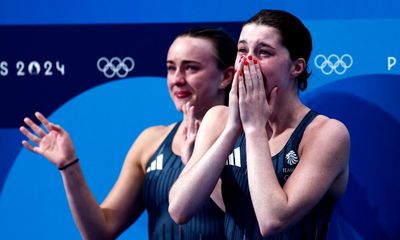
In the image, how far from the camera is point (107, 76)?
3.21 m

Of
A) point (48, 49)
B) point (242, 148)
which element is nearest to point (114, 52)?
point (48, 49)

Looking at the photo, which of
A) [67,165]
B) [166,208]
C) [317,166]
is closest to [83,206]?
[67,165]

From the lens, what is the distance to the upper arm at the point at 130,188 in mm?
3061

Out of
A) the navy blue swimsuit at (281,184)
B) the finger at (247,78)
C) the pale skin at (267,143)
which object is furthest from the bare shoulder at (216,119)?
the finger at (247,78)

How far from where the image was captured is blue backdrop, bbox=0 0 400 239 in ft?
9.89

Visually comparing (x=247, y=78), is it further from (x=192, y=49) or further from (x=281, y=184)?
(x=192, y=49)

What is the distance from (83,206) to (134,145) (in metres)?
0.36

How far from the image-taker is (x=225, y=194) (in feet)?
8.25

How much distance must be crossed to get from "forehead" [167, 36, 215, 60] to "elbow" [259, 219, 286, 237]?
917 mm

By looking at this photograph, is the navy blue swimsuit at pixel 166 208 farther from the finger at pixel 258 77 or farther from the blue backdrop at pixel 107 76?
the finger at pixel 258 77

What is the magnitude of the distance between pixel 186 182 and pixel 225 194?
0.22 m

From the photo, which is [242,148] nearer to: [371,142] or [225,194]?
[225,194]

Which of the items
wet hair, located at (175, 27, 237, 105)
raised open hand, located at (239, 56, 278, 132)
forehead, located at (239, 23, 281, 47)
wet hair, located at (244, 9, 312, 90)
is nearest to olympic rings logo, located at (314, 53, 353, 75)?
wet hair, located at (175, 27, 237, 105)

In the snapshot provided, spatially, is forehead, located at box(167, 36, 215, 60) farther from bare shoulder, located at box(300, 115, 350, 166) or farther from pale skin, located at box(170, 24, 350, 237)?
bare shoulder, located at box(300, 115, 350, 166)
